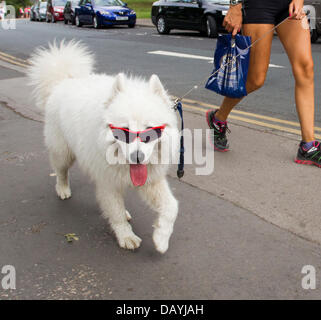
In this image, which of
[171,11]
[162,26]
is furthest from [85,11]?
[171,11]

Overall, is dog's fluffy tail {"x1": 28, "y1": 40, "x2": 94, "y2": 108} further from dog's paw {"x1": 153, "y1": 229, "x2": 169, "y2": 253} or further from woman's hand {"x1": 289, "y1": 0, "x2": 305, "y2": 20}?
woman's hand {"x1": 289, "y1": 0, "x2": 305, "y2": 20}

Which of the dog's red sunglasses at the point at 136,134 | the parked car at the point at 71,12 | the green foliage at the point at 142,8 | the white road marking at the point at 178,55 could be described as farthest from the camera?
the green foliage at the point at 142,8

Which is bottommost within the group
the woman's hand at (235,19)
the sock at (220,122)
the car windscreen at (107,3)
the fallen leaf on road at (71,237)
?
the fallen leaf on road at (71,237)

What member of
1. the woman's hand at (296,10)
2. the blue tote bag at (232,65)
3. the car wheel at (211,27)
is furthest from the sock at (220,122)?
the car wheel at (211,27)

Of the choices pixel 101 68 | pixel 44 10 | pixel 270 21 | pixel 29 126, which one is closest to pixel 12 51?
pixel 101 68

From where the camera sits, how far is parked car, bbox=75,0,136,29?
21922 mm

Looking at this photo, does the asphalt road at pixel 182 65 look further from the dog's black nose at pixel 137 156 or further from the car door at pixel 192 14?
the dog's black nose at pixel 137 156

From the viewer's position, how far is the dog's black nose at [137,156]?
2.40 m

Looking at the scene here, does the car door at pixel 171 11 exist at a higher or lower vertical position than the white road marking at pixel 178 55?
higher

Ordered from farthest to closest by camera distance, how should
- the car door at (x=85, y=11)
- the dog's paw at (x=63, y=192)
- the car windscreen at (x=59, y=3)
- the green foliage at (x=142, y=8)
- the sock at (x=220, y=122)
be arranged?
1. the green foliage at (x=142, y=8)
2. the car windscreen at (x=59, y=3)
3. the car door at (x=85, y=11)
4. the sock at (x=220, y=122)
5. the dog's paw at (x=63, y=192)

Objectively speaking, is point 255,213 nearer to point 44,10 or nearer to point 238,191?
point 238,191

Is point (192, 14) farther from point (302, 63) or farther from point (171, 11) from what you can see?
point (302, 63)

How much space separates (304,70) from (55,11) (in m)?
29.5

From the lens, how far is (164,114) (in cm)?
250
